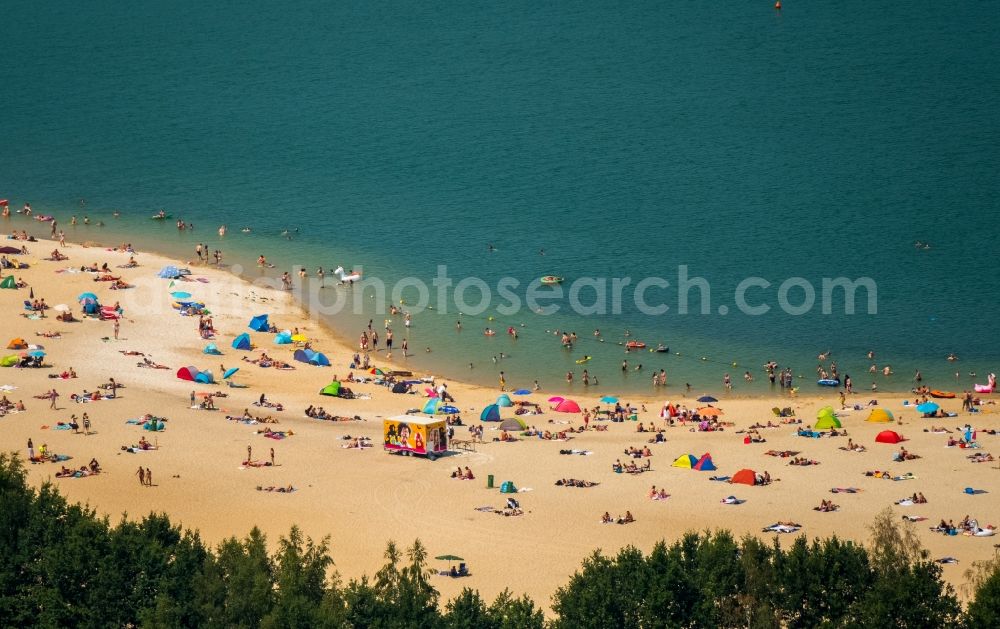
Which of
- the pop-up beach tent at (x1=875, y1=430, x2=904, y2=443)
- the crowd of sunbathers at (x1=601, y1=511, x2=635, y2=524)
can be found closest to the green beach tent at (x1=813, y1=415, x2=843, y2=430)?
the pop-up beach tent at (x1=875, y1=430, x2=904, y2=443)

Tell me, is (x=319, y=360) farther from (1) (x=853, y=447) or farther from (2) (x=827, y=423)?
(1) (x=853, y=447)

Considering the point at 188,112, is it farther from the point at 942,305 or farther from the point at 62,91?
the point at 942,305

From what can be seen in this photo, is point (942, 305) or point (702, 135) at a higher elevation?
point (702, 135)

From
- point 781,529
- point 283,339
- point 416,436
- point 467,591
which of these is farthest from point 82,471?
point 781,529

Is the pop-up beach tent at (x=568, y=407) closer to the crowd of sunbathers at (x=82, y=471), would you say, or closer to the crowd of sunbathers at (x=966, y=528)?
the crowd of sunbathers at (x=966, y=528)

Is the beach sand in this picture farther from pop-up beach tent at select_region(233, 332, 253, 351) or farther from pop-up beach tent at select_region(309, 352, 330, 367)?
pop-up beach tent at select_region(233, 332, 253, 351)

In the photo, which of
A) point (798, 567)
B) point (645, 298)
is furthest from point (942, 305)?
point (798, 567)
